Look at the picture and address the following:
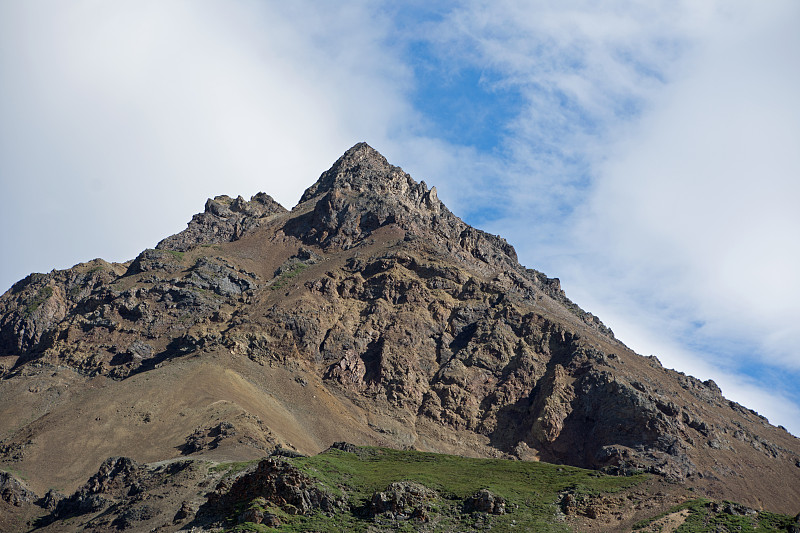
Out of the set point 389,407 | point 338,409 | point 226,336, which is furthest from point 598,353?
point 226,336

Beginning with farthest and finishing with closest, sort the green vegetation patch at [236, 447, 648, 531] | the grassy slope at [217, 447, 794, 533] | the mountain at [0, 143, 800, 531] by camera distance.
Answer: the mountain at [0, 143, 800, 531]
the green vegetation patch at [236, 447, 648, 531]
the grassy slope at [217, 447, 794, 533]

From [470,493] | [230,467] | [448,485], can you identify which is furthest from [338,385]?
[470,493]

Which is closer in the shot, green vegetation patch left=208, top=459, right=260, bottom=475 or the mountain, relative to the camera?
green vegetation patch left=208, top=459, right=260, bottom=475

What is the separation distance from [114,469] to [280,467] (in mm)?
39273

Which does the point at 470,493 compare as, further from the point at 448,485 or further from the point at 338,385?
the point at 338,385

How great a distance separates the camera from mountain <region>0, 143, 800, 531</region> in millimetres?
124312

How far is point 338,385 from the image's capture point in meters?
160

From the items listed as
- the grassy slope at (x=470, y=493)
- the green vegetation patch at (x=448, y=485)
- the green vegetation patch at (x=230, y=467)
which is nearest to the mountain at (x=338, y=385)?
the green vegetation patch at (x=230, y=467)

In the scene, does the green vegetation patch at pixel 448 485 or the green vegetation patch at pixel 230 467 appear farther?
the green vegetation patch at pixel 230 467

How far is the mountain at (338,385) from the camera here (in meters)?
124

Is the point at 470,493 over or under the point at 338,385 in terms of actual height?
under

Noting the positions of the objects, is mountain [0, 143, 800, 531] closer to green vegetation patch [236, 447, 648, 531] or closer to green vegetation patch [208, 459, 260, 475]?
green vegetation patch [208, 459, 260, 475]

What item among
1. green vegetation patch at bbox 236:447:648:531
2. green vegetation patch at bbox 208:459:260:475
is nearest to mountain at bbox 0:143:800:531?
green vegetation patch at bbox 208:459:260:475

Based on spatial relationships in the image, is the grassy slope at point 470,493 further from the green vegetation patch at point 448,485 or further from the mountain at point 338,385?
the mountain at point 338,385
